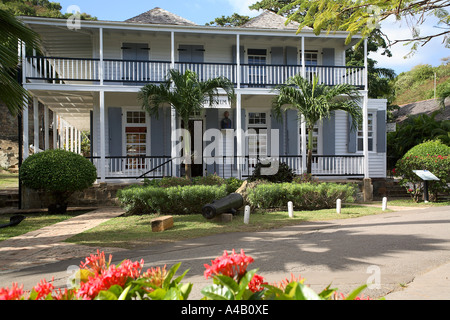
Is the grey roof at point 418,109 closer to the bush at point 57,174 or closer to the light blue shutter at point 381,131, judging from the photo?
the light blue shutter at point 381,131

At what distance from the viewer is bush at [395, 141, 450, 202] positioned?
42.0ft

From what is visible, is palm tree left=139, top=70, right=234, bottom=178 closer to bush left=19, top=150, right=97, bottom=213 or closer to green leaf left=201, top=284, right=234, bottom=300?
bush left=19, top=150, right=97, bottom=213

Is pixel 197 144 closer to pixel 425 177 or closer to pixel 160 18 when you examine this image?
pixel 160 18

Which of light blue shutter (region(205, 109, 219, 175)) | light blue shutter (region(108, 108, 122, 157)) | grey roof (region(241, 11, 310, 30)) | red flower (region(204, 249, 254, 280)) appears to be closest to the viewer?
red flower (region(204, 249, 254, 280))

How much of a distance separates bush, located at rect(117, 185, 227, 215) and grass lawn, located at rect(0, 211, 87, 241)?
6.26ft

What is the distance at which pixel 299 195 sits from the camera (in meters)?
11.0

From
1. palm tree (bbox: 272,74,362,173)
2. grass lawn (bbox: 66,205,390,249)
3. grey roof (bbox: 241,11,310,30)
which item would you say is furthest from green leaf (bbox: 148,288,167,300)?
grey roof (bbox: 241,11,310,30)

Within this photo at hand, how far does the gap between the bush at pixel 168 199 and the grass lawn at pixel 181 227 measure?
0.46 metres

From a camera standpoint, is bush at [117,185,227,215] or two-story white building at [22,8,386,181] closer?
bush at [117,185,227,215]

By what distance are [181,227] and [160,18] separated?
10.8 meters

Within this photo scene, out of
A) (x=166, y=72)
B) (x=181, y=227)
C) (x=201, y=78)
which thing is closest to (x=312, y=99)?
(x=201, y=78)

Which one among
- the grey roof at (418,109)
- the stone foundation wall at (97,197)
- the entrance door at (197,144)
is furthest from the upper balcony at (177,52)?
the grey roof at (418,109)

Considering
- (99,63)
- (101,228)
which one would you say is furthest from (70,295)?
(99,63)
